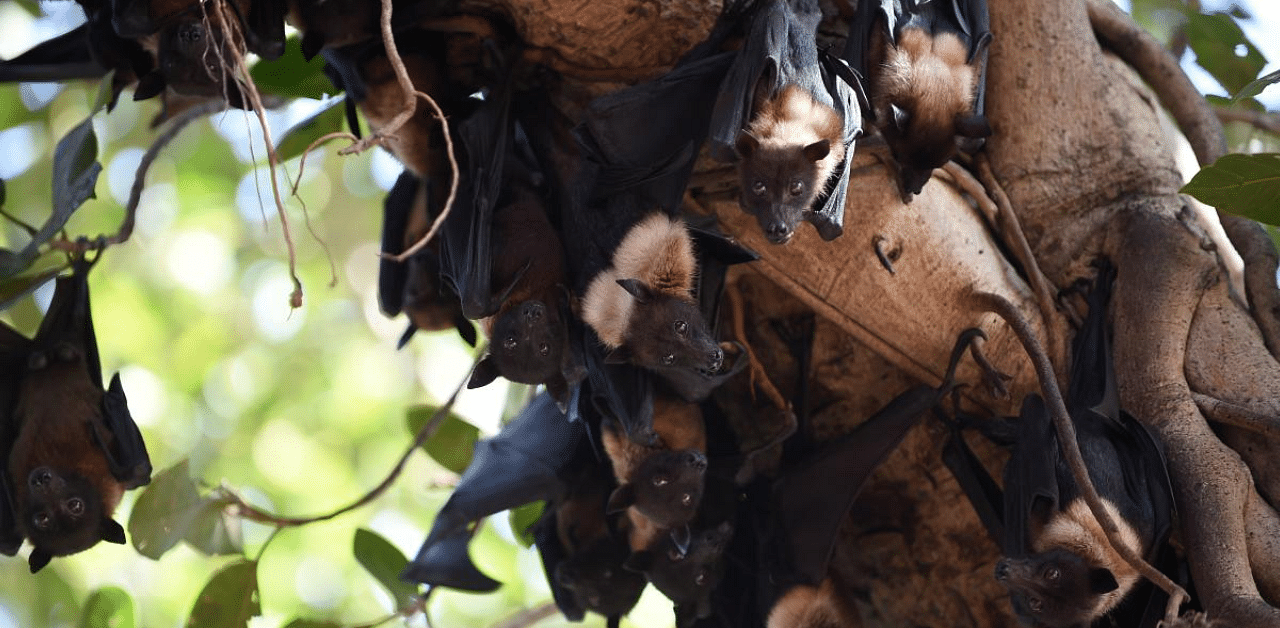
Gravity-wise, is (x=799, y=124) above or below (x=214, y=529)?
above

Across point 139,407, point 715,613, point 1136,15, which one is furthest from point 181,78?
point 139,407

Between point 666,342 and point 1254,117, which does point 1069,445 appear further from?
point 1254,117

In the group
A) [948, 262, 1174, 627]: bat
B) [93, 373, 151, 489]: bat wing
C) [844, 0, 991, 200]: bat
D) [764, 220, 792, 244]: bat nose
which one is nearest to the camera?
[764, 220, 792, 244]: bat nose

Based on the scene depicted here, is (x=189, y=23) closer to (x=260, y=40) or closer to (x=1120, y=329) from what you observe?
(x=260, y=40)

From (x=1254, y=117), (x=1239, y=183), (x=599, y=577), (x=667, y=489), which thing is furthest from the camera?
(x=1254, y=117)

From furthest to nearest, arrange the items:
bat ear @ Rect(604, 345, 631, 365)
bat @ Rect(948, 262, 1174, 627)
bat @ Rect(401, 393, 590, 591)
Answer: bat @ Rect(401, 393, 590, 591), bat ear @ Rect(604, 345, 631, 365), bat @ Rect(948, 262, 1174, 627)

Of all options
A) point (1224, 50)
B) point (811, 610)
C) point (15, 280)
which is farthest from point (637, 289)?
point (1224, 50)

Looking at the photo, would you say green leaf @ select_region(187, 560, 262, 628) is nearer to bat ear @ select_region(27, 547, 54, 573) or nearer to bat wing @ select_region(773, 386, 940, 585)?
bat ear @ select_region(27, 547, 54, 573)

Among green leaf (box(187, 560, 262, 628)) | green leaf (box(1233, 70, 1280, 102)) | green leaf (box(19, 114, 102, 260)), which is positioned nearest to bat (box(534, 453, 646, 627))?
green leaf (box(187, 560, 262, 628))
